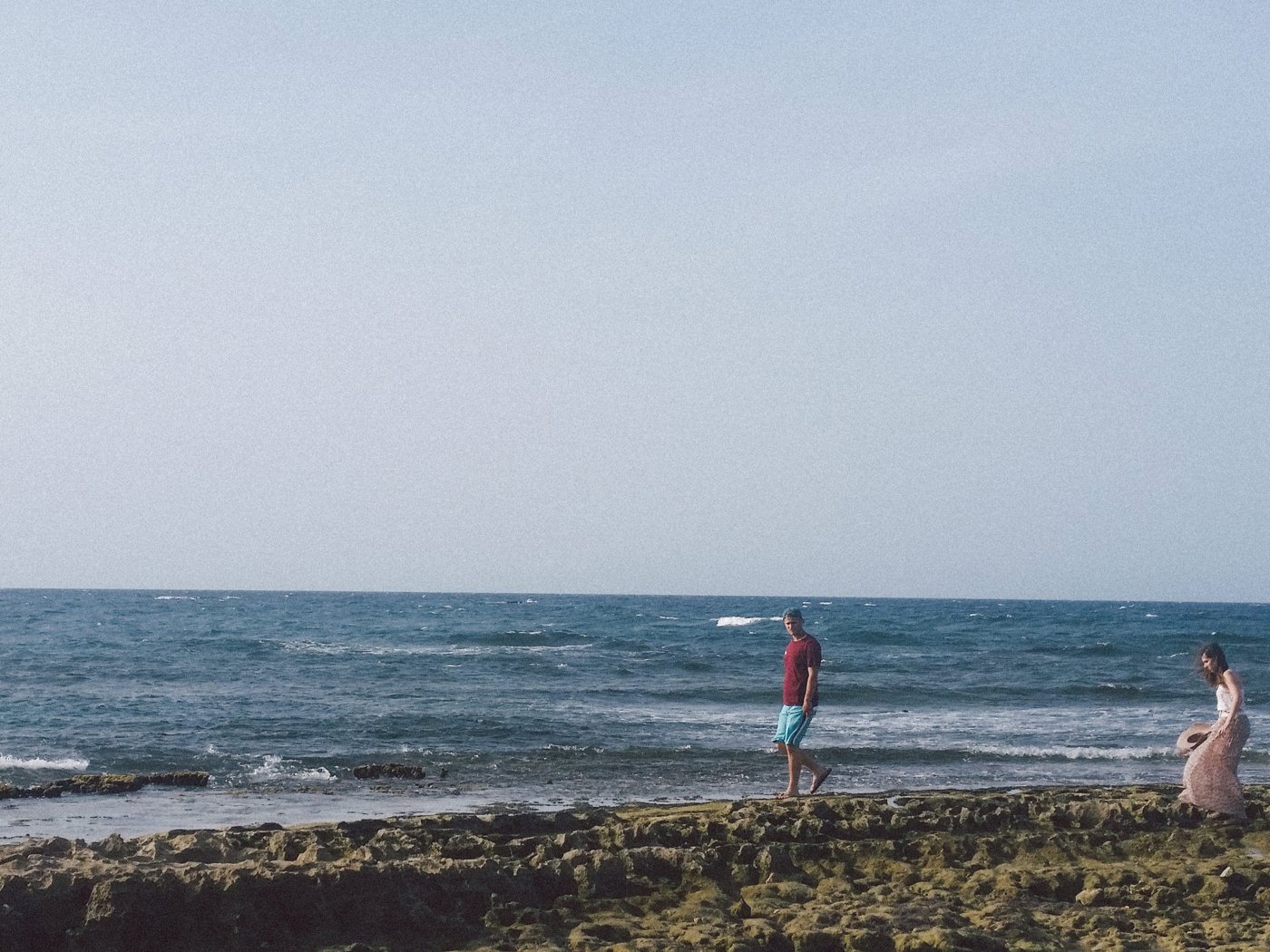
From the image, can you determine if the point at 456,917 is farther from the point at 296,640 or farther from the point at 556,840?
the point at 296,640

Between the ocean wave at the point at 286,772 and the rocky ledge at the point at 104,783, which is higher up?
the rocky ledge at the point at 104,783

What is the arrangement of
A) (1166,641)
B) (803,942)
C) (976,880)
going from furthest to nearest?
(1166,641) < (976,880) < (803,942)

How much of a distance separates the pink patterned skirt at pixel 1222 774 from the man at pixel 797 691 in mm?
3157

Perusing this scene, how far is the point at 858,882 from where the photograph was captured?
23.2 feet

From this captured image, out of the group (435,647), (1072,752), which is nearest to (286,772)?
(1072,752)

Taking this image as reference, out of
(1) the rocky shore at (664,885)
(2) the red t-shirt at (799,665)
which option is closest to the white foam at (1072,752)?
(2) the red t-shirt at (799,665)

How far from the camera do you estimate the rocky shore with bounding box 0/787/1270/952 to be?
5.86 metres

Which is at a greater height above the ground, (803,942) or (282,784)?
(803,942)

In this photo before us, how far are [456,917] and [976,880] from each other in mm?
3069

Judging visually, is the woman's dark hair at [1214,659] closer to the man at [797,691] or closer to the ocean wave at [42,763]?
the man at [797,691]

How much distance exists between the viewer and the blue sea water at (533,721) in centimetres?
1303

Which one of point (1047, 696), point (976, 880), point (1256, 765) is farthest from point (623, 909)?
point (1047, 696)

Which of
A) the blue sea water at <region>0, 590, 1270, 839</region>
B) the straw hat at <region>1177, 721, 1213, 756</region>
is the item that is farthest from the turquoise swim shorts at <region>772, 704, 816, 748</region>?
the straw hat at <region>1177, 721, 1213, 756</region>

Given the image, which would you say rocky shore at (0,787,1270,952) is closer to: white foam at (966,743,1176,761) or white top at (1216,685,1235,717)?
white top at (1216,685,1235,717)
